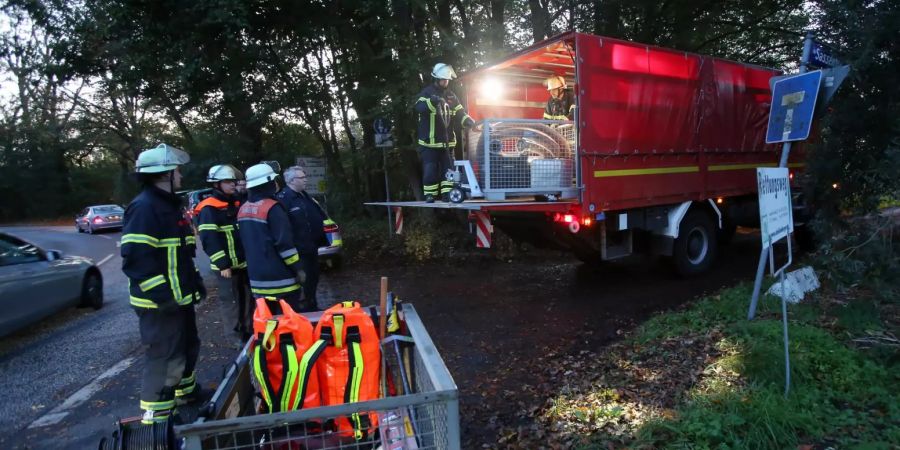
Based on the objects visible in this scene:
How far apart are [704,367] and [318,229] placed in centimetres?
369

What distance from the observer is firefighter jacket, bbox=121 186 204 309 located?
336 cm

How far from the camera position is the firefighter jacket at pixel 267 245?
14.0ft

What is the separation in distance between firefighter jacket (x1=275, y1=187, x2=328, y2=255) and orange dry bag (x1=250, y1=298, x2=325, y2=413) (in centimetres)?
228

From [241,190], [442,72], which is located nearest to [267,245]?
[241,190]

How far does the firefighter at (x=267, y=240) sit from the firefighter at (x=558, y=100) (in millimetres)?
4535

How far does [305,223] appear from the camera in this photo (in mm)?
5082

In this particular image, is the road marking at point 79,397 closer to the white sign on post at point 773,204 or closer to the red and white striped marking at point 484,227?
the red and white striped marking at point 484,227

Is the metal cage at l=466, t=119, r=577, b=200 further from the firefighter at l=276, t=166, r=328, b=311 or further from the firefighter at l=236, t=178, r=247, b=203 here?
the firefighter at l=236, t=178, r=247, b=203

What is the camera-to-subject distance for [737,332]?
445 cm

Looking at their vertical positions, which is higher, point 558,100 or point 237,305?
point 558,100

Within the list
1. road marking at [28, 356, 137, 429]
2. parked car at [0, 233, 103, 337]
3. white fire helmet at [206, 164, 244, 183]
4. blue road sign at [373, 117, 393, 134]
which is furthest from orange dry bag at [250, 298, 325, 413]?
blue road sign at [373, 117, 393, 134]

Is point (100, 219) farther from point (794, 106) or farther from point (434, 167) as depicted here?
point (794, 106)

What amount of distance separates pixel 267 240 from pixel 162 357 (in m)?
1.16

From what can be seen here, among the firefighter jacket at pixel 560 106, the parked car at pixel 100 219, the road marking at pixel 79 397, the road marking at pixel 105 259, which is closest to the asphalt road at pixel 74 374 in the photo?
the road marking at pixel 79 397
